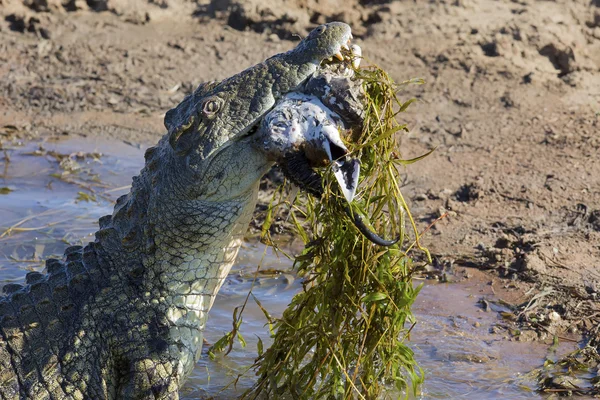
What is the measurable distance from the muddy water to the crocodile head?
716 mm

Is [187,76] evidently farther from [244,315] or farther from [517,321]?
[517,321]

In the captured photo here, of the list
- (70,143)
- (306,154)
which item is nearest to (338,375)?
(306,154)

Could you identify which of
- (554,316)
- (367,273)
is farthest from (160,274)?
(554,316)

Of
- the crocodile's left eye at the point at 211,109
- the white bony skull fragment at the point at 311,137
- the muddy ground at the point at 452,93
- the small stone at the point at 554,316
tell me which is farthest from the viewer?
the muddy ground at the point at 452,93

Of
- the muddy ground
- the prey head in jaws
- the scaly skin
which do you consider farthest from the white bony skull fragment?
the muddy ground

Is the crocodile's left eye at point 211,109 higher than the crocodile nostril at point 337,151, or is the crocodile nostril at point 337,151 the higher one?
the crocodile's left eye at point 211,109

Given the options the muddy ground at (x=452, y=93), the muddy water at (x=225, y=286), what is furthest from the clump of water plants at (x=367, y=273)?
the muddy ground at (x=452, y=93)

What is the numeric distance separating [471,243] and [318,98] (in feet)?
9.91

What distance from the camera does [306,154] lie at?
11.2ft

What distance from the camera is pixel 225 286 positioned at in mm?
5949

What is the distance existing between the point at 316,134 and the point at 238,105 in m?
0.38

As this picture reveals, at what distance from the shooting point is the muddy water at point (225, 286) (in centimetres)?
469

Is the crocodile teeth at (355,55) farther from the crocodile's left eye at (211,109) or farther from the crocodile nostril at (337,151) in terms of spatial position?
the crocodile's left eye at (211,109)

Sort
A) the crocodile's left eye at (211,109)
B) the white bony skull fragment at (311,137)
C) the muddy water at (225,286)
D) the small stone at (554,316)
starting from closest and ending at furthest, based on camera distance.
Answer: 1. the white bony skull fragment at (311,137)
2. the crocodile's left eye at (211,109)
3. the muddy water at (225,286)
4. the small stone at (554,316)
